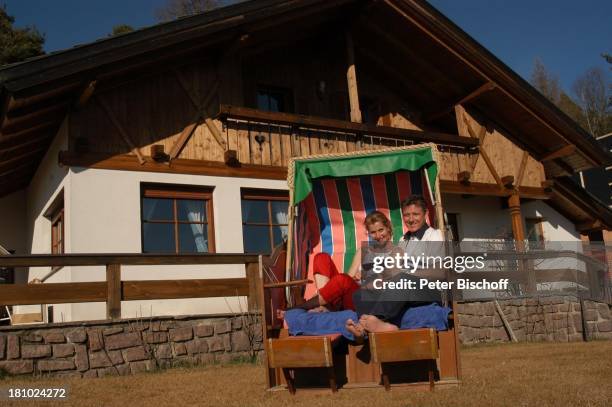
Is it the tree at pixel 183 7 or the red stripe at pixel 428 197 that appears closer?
the red stripe at pixel 428 197

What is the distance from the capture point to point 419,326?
4766mm

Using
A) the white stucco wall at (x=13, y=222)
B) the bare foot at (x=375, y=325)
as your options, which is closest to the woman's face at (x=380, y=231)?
the bare foot at (x=375, y=325)

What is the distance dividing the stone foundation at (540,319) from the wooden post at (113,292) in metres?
5.52

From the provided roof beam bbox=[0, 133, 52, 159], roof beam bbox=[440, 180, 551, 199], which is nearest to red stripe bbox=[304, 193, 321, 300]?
roof beam bbox=[0, 133, 52, 159]

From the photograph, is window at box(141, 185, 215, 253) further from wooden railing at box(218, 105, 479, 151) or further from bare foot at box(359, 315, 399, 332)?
bare foot at box(359, 315, 399, 332)

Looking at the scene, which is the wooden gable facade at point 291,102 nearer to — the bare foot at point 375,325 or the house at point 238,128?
the house at point 238,128

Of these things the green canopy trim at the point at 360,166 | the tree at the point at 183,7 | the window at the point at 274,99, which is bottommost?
the green canopy trim at the point at 360,166

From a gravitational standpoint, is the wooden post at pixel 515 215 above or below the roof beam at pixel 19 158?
below

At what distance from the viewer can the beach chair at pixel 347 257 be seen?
15.4 ft

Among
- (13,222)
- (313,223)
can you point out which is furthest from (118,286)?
(13,222)

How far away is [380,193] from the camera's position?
21.8 feet

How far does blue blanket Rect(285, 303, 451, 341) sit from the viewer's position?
479 centimetres

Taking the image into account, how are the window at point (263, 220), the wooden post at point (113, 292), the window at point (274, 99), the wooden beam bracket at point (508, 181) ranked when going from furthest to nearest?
the wooden beam bracket at point (508, 181) < the window at point (274, 99) < the window at point (263, 220) < the wooden post at point (113, 292)

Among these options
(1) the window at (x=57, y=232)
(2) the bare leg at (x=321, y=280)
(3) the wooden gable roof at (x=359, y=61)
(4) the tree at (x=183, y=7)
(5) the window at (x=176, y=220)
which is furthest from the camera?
(4) the tree at (x=183, y=7)
